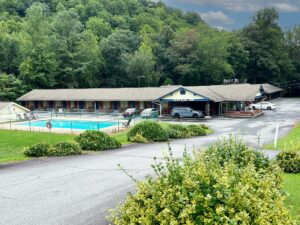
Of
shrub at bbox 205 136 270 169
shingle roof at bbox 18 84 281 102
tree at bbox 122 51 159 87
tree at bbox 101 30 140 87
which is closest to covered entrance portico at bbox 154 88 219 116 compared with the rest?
shingle roof at bbox 18 84 281 102

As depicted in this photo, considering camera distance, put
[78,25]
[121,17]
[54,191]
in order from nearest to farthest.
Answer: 1. [54,191]
2. [78,25]
3. [121,17]

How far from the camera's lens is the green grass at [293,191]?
896 cm

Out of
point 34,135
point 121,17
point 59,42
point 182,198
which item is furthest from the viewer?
point 121,17

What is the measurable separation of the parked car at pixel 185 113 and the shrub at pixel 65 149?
3006 centimetres

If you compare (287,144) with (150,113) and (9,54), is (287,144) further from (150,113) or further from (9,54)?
(9,54)

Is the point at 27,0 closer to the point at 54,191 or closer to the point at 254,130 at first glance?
the point at 254,130

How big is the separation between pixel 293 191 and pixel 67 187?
300 inches

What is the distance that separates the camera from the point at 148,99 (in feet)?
181

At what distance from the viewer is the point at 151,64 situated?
258ft

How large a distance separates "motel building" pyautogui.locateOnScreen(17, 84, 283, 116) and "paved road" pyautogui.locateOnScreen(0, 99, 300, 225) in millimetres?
31645

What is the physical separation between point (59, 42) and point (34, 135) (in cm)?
4990

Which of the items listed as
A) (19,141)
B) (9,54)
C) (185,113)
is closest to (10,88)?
(9,54)

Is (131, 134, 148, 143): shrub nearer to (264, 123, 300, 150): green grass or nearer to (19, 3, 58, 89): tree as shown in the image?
(264, 123, 300, 150): green grass

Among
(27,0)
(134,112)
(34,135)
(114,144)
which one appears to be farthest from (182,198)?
(27,0)
